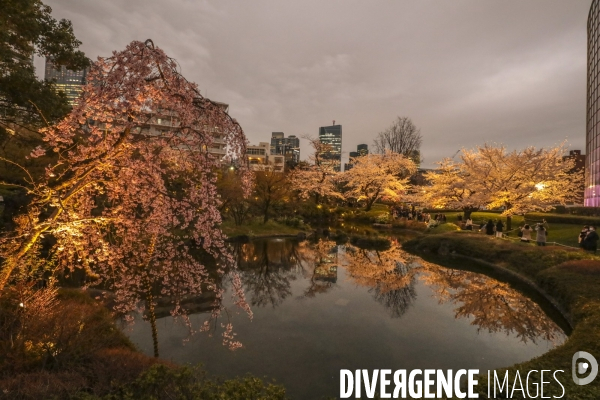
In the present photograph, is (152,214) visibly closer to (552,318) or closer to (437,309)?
(437,309)

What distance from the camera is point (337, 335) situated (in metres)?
10.2

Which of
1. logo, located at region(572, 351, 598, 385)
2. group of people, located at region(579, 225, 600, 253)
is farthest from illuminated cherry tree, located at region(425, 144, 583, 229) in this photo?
logo, located at region(572, 351, 598, 385)

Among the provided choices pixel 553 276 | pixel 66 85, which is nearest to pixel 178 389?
pixel 553 276

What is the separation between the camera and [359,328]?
10.8 meters

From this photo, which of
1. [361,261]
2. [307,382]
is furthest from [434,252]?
[307,382]

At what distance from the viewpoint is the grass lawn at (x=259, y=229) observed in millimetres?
28283

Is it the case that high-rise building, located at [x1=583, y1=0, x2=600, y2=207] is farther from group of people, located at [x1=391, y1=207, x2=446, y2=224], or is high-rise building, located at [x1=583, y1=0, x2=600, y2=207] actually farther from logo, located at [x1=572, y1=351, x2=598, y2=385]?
logo, located at [x1=572, y1=351, x2=598, y2=385]

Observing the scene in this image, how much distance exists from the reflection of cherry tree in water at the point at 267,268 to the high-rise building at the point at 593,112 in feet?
134

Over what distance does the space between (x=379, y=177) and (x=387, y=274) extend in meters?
27.5

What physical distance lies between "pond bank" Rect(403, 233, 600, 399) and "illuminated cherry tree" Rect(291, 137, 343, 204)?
1967 centimetres

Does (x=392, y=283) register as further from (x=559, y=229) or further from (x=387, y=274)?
(x=559, y=229)

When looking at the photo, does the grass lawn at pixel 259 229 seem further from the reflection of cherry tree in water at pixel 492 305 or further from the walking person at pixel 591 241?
the walking person at pixel 591 241

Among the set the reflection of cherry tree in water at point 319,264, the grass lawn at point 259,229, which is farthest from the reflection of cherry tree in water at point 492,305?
the grass lawn at point 259,229

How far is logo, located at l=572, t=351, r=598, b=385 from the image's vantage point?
6.13 meters
